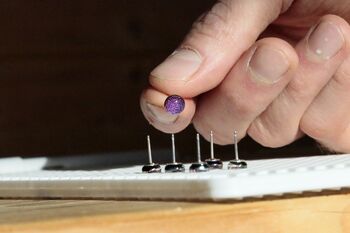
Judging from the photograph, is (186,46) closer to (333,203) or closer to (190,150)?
(333,203)

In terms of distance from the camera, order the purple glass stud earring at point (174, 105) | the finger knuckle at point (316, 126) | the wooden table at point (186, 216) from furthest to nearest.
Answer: the finger knuckle at point (316, 126) → the purple glass stud earring at point (174, 105) → the wooden table at point (186, 216)

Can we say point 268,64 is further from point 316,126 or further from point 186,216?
point 186,216

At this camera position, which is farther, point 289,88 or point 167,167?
point 289,88

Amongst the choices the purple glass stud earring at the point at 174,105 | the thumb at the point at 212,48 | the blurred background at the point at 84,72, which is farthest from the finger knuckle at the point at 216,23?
the blurred background at the point at 84,72

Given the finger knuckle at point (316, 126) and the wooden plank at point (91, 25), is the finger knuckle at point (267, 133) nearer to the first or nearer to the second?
the finger knuckle at point (316, 126)

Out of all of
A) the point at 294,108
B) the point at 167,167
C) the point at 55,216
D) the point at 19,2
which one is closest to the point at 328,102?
the point at 294,108

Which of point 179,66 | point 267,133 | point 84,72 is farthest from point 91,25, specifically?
point 179,66
